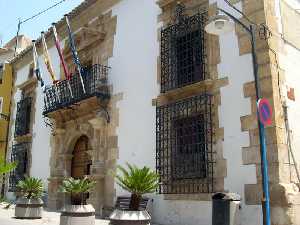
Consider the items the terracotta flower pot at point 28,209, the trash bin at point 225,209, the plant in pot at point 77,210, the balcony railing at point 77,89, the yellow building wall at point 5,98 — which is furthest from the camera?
the yellow building wall at point 5,98

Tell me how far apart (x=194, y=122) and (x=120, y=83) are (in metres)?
2.99

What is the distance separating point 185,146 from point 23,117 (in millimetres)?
9237

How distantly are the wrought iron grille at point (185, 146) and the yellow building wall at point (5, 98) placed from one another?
10618 mm

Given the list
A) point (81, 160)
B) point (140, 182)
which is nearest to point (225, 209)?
point (140, 182)

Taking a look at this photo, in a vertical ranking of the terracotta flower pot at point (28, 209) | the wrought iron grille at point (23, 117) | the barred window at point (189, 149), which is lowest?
the terracotta flower pot at point (28, 209)

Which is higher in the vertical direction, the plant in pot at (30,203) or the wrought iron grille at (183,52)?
the wrought iron grille at (183,52)

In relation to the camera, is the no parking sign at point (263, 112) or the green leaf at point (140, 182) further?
the green leaf at point (140, 182)

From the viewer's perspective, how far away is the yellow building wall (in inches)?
674

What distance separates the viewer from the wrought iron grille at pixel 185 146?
7688 millimetres

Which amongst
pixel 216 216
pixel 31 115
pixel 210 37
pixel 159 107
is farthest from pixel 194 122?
pixel 31 115

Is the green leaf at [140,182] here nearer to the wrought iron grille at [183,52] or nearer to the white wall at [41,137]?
the wrought iron grille at [183,52]

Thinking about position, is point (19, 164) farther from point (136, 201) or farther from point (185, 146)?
point (136, 201)

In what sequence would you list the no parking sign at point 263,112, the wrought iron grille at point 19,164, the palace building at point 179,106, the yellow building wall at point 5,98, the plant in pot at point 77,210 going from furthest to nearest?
the yellow building wall at point 5,98, the wrought iron grille at point 19,164, the plant in pot at point 77,210, the palace building at point 179,106, the no parking sign at point 263,112

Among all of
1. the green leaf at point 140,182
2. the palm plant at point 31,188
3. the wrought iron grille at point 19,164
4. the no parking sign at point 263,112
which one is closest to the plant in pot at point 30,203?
the palm plant at point 31,188
